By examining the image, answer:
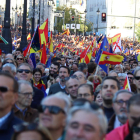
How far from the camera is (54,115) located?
11.5 feet

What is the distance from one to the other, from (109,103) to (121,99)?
A: 77 cm

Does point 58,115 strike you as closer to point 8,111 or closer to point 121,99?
point 8,111

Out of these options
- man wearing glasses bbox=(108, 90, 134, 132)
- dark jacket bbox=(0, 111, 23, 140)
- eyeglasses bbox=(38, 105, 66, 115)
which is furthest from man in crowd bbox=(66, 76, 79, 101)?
eyeglasses bbox=(38, 105, 66, 115)

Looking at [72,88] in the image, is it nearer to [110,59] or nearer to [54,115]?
[54,115]

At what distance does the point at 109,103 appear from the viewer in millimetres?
5508

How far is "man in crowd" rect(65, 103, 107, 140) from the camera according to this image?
295cm

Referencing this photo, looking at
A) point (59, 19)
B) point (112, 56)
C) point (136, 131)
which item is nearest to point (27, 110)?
point (136, 131)

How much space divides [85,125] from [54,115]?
0.57 meters

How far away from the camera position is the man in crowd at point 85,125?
295cm

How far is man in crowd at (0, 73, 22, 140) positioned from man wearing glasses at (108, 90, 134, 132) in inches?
52.1

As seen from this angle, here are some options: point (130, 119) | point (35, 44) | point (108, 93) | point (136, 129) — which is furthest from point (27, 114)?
point (35, 44)

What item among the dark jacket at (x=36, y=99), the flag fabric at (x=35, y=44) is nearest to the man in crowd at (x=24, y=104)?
the dark jacket at (x=36, y=99)

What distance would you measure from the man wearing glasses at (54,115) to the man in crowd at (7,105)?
0.37 meters

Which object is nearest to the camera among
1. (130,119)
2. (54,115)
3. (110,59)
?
(54,115)
